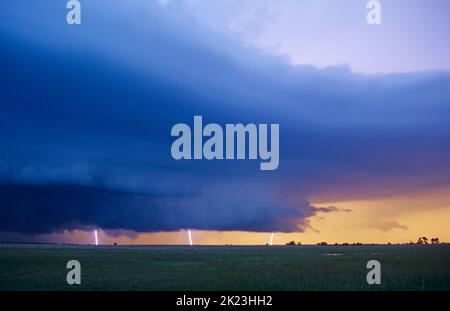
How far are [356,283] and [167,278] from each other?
15317 mm
